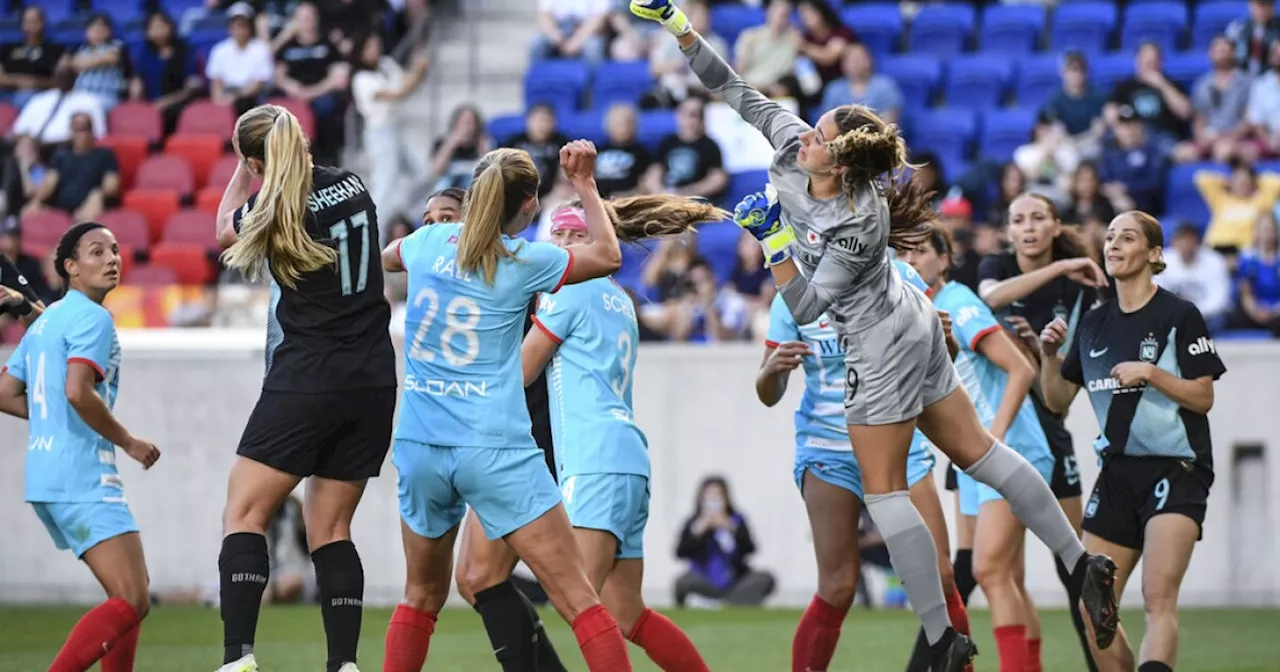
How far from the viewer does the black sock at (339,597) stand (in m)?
6.38

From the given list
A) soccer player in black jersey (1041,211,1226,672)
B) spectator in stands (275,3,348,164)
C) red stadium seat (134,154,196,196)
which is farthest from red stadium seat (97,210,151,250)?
soccer player in black jersey (1041,211,1226,672)

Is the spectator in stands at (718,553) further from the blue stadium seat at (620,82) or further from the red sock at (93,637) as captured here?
the red sock at (93,637)

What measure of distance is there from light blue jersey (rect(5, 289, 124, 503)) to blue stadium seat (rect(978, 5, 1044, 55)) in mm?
11662

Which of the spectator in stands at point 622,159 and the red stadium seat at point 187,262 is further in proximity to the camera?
the red stadium seat at point 187,262

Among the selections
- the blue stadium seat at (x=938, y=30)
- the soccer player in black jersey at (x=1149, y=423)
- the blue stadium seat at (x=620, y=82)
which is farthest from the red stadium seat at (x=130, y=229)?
the soccer player in black jersey at (x=1149, y=423)

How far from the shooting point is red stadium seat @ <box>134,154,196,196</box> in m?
17.0

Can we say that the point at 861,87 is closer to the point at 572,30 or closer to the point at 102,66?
the point at 572,30

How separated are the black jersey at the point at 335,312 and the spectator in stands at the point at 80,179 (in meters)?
10.9

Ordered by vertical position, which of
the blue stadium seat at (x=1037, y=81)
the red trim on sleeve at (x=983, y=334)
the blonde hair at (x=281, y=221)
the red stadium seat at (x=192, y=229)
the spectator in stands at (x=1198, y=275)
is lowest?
the red trim on sleeve at (x=983, y=334)

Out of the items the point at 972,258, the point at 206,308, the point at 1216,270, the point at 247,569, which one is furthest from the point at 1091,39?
the point at 247,569

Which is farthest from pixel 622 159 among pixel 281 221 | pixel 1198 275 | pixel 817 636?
pixel 281 221

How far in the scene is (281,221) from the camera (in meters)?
6.28

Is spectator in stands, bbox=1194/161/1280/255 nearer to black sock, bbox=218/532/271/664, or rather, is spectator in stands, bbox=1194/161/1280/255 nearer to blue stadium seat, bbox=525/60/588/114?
blue stadium seat, bbox=525/60/588/114

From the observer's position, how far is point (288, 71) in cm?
1756
